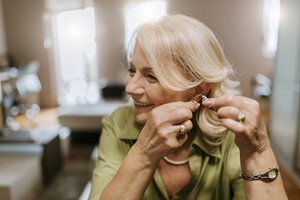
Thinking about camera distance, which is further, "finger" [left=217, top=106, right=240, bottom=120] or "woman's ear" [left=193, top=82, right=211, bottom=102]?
"woman's ear" [left=193, top=82, right=211, bottom=102]

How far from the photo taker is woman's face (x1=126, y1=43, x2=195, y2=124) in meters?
0.77

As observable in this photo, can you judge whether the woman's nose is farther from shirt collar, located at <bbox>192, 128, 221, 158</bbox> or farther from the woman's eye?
shirt collar, located at <bbox>192, 128, 221, 158</bbox>

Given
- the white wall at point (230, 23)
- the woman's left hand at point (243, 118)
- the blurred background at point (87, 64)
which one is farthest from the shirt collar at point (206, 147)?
the white wall at point (230, 23)

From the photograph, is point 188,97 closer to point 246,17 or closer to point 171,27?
point 171,27

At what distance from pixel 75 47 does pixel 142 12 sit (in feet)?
2.26

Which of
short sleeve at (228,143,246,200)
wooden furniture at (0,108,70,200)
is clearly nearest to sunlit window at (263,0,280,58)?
short sleeve at (228,143,246,200)

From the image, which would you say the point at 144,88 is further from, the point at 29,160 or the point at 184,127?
the point at 29,160

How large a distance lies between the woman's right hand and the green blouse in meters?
0.24

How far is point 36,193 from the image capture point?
6.59 ft

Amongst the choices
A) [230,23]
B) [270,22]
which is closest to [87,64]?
[230,23]

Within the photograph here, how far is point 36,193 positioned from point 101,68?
1.12m

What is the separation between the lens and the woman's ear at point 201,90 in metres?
0.82

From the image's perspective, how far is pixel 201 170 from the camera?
843 millimetres

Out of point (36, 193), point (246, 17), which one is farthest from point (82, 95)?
point (246, 17)
